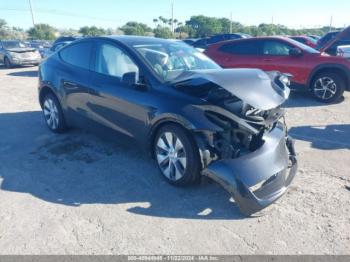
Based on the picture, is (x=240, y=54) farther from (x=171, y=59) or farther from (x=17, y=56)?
(x=17, y=56)

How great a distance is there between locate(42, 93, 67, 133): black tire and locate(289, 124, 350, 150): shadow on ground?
398cm

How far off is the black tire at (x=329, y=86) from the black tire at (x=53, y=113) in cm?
594

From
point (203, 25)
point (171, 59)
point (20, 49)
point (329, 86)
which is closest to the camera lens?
point (171, 59)

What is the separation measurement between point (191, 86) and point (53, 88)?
2.99 meters

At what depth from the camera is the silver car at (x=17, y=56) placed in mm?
17328

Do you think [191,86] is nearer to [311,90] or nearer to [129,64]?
[129,64]

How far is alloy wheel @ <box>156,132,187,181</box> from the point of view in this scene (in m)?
3.74

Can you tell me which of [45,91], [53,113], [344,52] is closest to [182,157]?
[53,113]

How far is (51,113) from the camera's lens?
5973mm

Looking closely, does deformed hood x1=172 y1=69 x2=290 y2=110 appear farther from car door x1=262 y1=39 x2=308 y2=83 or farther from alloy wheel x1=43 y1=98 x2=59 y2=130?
car door x1=262 y1=39 x2=308 y2=83

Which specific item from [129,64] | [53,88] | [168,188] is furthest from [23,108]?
[168,188]

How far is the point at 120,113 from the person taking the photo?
4391 mm

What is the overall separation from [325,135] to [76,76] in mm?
4220

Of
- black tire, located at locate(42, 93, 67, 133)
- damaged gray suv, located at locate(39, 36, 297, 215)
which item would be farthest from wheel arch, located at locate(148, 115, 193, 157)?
black tire, located at locate(42, 93, 67, 133)
